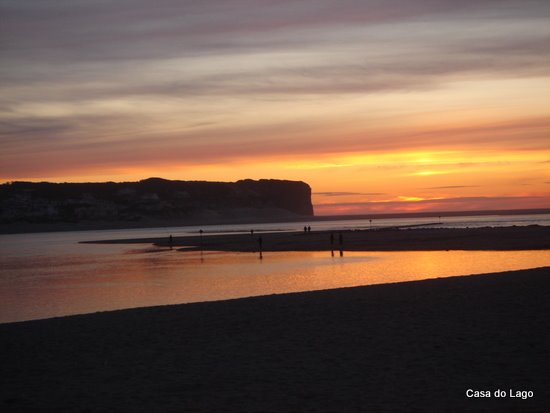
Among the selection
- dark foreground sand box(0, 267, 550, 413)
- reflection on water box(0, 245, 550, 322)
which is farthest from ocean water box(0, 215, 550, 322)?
dark foreground sand box(0, 267, 550, 413)

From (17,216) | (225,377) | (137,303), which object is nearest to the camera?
(225,377)

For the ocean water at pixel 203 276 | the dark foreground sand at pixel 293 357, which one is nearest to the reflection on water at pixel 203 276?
the ocean water at pixel 203 276

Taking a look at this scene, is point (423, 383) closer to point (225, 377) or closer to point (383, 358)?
point (383, 358)

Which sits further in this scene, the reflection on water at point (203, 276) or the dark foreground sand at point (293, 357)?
the reflection on water at point (203, 276)

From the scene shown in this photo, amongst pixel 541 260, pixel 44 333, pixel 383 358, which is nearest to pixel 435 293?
pixel 383 358

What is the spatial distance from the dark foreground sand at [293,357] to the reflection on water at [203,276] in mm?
7200

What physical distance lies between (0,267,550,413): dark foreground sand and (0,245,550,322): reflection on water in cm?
720

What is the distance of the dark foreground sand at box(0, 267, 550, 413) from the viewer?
889 centimetres

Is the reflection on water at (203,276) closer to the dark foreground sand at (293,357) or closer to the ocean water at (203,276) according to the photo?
the ocean water at (203,276)

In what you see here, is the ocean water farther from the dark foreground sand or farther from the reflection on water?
the dark foreground sand

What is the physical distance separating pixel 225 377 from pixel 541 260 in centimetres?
2938

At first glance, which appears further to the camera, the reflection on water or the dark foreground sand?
the reflection on water

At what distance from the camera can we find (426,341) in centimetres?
1204

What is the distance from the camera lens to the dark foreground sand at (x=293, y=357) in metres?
8.89
